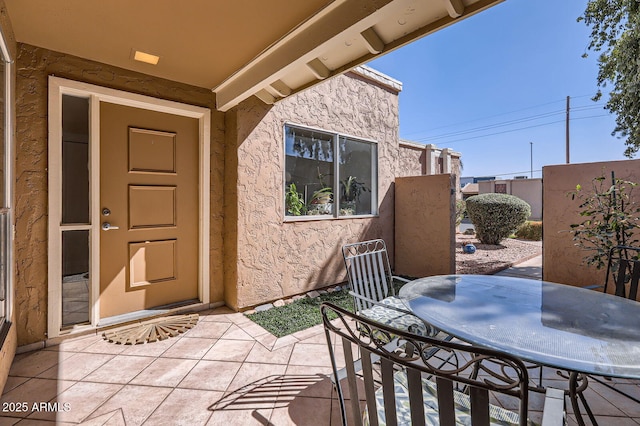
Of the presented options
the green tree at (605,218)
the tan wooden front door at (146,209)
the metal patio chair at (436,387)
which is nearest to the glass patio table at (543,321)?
the metal patio chair at (436,387)

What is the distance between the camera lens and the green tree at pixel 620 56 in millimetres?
3979

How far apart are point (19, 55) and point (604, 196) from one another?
5.66 m

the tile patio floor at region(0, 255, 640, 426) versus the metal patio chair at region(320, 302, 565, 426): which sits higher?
the metal patio chair at region(320, 302, 565, 426)

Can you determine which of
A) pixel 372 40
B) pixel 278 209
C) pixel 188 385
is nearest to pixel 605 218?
pixel 372 40

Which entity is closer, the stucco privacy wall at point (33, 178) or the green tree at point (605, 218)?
the stucco privacy wall at point (33, 178)

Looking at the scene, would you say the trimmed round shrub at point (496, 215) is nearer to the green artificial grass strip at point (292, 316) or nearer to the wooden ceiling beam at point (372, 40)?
the green artificial grass strip at point (292, 316)

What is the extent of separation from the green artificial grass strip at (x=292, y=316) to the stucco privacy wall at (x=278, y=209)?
8.4 inches

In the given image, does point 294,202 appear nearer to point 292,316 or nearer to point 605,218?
point 292,316

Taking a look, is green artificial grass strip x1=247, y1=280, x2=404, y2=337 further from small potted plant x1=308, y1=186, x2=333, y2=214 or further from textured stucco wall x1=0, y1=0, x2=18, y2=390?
textured stucco wall x1=0, y1=0, x2=18, y2=390

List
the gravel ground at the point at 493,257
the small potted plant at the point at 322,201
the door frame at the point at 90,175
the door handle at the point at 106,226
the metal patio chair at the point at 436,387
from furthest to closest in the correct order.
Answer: the gravel ground at the point at 493,257 < the small potted plant at the point at 322,201 < the door handle at the point at 106,226 < the door frame at the point at 90,175 < the metal patio chair at the point at 436,387

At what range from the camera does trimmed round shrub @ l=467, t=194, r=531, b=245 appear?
7.71 m

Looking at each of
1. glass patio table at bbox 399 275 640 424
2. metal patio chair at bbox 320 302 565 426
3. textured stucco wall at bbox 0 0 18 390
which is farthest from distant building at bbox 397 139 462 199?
textured stucco wall at bbox 0 0 18 390

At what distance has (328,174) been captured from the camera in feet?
14.1

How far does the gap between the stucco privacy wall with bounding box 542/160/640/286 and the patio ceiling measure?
274 cm
